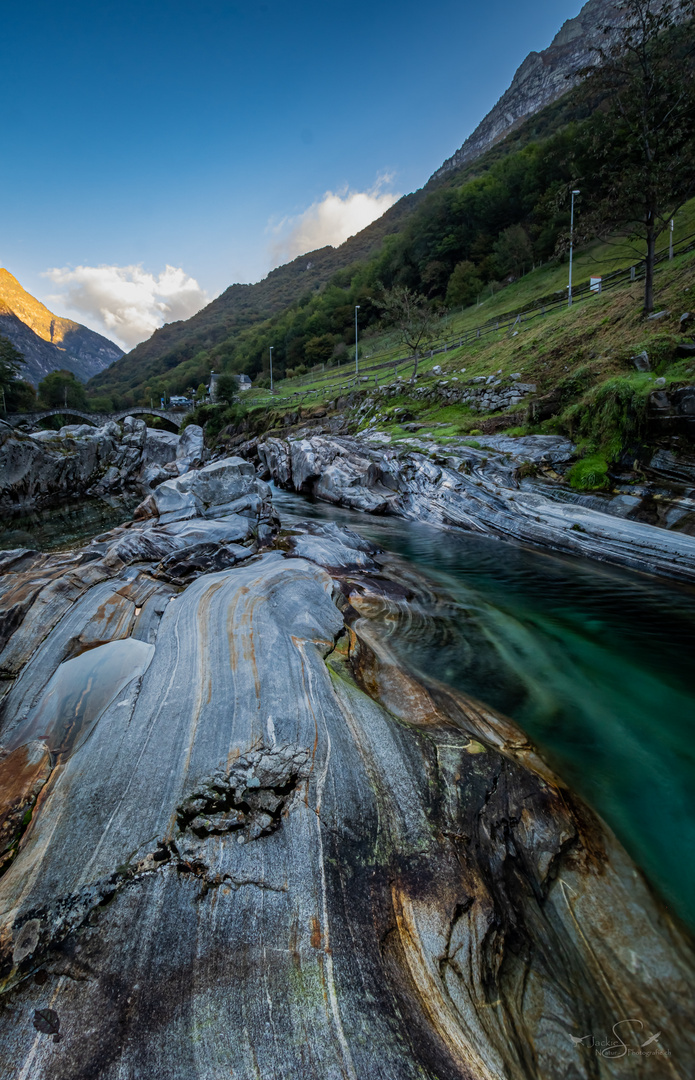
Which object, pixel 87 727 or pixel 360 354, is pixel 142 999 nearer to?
pixel 87 727

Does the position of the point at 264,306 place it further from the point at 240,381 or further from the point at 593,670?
the point at 593,670

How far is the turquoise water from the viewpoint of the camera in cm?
479

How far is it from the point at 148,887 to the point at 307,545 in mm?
9247

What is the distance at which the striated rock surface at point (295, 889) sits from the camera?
268 centimetres

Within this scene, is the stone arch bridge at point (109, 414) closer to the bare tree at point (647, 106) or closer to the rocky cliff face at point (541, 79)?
the bare tree at point (647, 106)

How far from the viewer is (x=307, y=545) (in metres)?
12.2

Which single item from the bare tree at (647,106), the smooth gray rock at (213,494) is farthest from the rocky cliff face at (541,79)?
the smooth gray rock at (213,494)

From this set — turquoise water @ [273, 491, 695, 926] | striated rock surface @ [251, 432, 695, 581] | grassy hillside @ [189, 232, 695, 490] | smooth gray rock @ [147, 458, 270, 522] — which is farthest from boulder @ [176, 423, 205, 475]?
turquoise water @ [273, 491, 695, 926]

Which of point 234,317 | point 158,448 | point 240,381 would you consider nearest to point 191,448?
point 158,448

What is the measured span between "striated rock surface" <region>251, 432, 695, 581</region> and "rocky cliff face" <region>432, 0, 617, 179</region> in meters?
191

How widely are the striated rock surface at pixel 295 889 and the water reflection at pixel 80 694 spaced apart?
0.03 meters

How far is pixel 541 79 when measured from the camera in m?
161

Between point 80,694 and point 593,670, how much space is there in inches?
320

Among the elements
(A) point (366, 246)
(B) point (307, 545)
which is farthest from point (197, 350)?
(B) point (307, 545)
